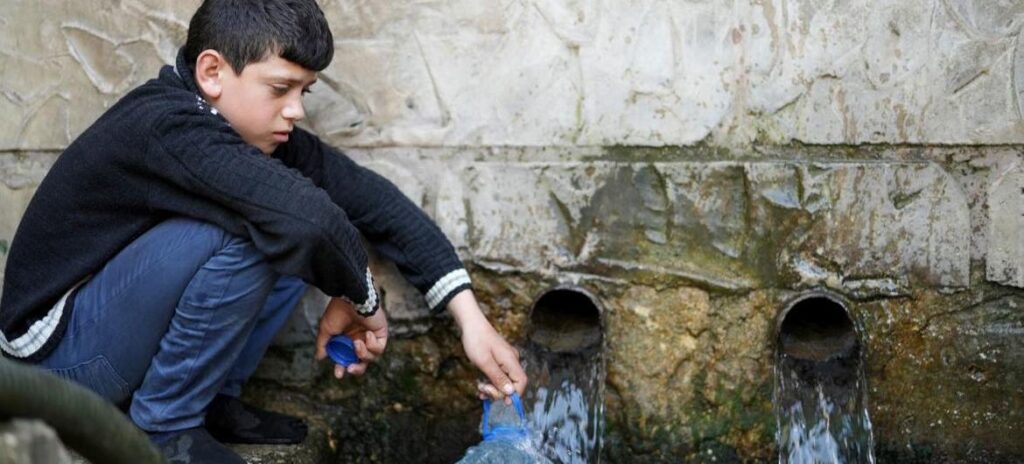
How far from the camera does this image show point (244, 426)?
105 inches

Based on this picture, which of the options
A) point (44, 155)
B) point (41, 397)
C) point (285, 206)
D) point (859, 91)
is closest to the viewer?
point (41, 397)

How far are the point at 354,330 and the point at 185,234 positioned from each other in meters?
0.48

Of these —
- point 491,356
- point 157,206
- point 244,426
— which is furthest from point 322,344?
point 157,206

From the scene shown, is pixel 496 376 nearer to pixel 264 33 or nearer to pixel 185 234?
pixel 185 234

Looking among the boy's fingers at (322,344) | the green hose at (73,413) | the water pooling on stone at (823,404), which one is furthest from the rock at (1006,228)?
the green hose at (73,413)

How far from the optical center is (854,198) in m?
2.68

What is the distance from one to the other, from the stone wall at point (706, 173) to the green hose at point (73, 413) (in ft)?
4.62

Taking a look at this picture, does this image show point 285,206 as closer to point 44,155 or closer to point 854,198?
point 44,155

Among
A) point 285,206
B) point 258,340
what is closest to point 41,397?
point 285,206

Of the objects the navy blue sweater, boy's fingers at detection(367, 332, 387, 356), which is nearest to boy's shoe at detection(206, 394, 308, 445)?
boy's fingers at detection(367, 332, 387, 356)

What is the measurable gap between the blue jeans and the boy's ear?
0.83 feet

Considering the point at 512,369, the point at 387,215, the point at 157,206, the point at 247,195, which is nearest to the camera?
the point at 247,195

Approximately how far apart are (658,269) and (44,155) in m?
1.39

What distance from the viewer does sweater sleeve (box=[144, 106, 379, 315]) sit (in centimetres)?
227
